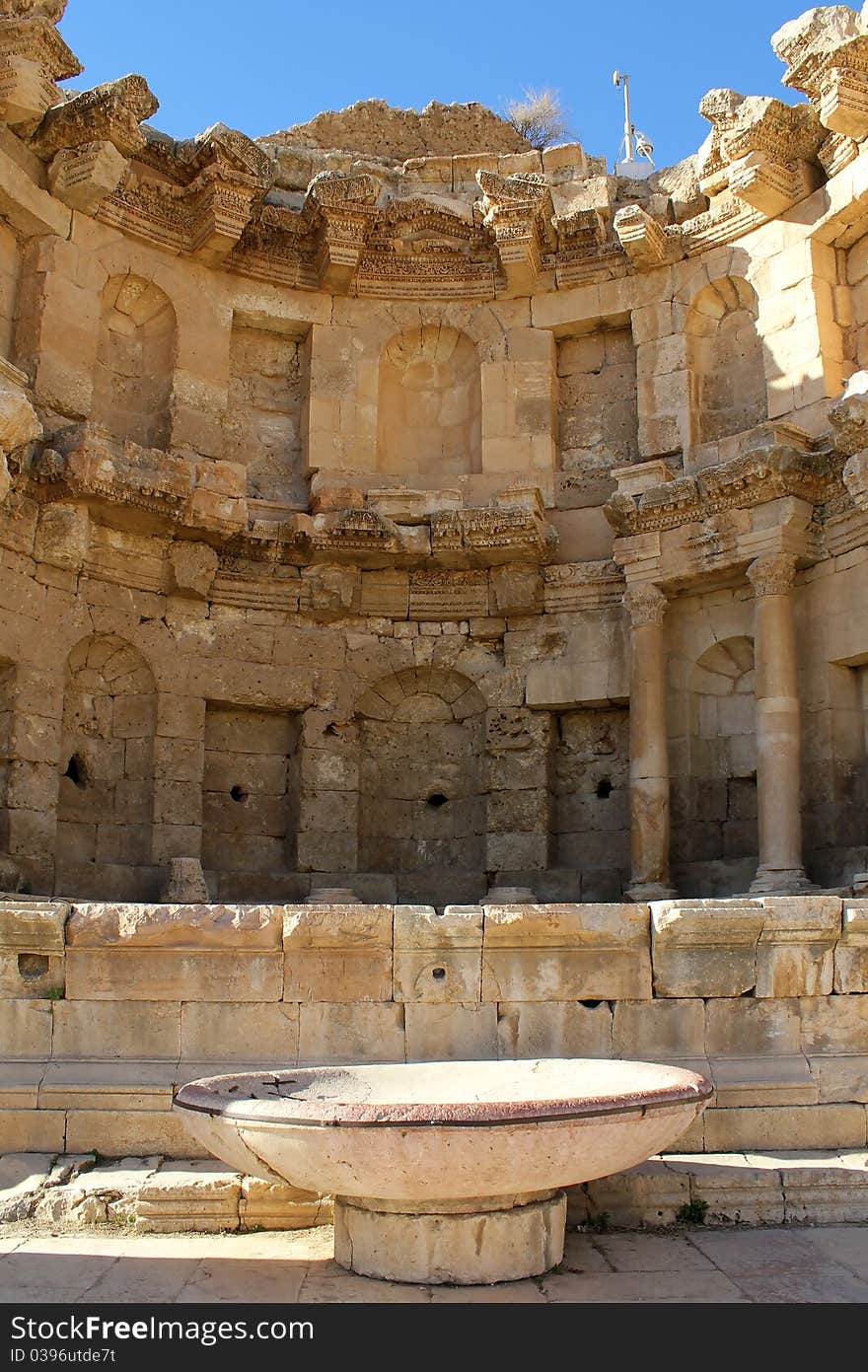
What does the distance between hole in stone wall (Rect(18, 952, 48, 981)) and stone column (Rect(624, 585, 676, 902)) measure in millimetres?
6148

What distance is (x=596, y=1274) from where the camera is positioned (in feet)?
17.0

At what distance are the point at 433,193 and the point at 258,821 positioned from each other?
7.46m

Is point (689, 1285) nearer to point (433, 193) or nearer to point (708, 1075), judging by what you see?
point (708, 1075)

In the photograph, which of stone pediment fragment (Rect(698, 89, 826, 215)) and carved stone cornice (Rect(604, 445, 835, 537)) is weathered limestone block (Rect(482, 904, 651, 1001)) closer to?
carved stone cornice (Rect(604, 445, 835, 537))

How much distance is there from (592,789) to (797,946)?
600 cm

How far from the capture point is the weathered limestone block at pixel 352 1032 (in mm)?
6863

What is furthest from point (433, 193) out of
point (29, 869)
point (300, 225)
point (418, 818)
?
point (29, 869)

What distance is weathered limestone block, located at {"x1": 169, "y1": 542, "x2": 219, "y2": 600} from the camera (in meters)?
12.4

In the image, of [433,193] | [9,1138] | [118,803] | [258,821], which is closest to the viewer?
[9,1138]

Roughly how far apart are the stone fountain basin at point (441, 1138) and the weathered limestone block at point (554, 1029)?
1593 mm

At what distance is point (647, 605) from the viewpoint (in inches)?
488

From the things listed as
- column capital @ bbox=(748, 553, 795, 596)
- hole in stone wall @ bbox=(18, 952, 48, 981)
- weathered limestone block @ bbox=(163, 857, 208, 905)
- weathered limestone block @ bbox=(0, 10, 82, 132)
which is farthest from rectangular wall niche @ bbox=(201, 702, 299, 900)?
weathered limestone block @ bbox=(0, 10, 82, 132)

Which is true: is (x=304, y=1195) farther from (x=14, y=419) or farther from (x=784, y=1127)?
(x=14, y=419)

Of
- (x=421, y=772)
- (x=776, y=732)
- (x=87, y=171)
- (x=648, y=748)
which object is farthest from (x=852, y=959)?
(x=87, y=171)
